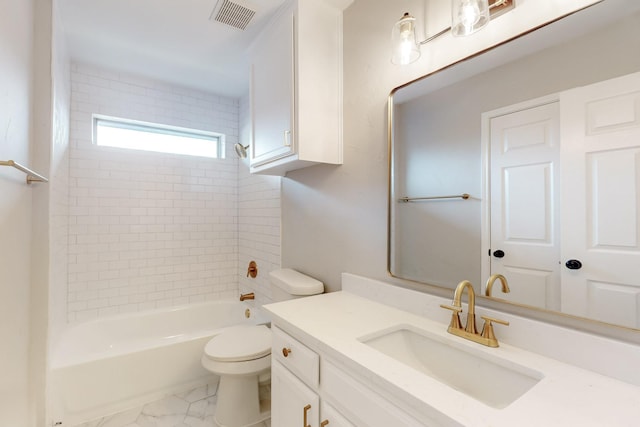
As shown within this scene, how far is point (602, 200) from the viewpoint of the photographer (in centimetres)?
78

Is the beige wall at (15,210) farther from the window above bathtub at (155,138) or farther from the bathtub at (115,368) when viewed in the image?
the window above bathtub at (155,138)

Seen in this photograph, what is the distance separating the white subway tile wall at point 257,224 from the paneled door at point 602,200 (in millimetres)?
1880

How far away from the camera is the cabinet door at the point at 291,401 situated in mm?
1018

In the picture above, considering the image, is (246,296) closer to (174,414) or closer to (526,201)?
(174,414)

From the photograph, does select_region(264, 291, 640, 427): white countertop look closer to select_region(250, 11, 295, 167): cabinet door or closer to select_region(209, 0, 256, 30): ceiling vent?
select_region(250, 11, 295, 167): cabinet door

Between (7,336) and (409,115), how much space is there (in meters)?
1.97

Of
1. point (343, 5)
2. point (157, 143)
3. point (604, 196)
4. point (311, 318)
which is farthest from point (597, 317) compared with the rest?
point (157, 143)

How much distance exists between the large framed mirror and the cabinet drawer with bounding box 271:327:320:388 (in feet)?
1.88

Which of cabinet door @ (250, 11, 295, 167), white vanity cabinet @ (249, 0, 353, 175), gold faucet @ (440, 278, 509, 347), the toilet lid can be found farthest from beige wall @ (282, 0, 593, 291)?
the toilet lid

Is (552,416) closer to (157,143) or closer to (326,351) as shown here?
(326,351)

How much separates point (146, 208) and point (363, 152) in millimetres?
2217

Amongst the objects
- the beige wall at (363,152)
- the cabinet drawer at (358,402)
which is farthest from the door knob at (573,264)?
the beige wall at (363,152)

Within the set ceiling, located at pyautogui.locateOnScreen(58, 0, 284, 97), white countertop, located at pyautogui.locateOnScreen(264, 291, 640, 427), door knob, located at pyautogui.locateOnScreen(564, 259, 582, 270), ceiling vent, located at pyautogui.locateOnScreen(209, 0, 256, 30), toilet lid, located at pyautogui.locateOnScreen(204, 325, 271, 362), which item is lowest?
toilet lid, located at pyautogui.locateOnScreen(204, 325, 271, 362)

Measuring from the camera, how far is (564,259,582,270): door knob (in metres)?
0.83
